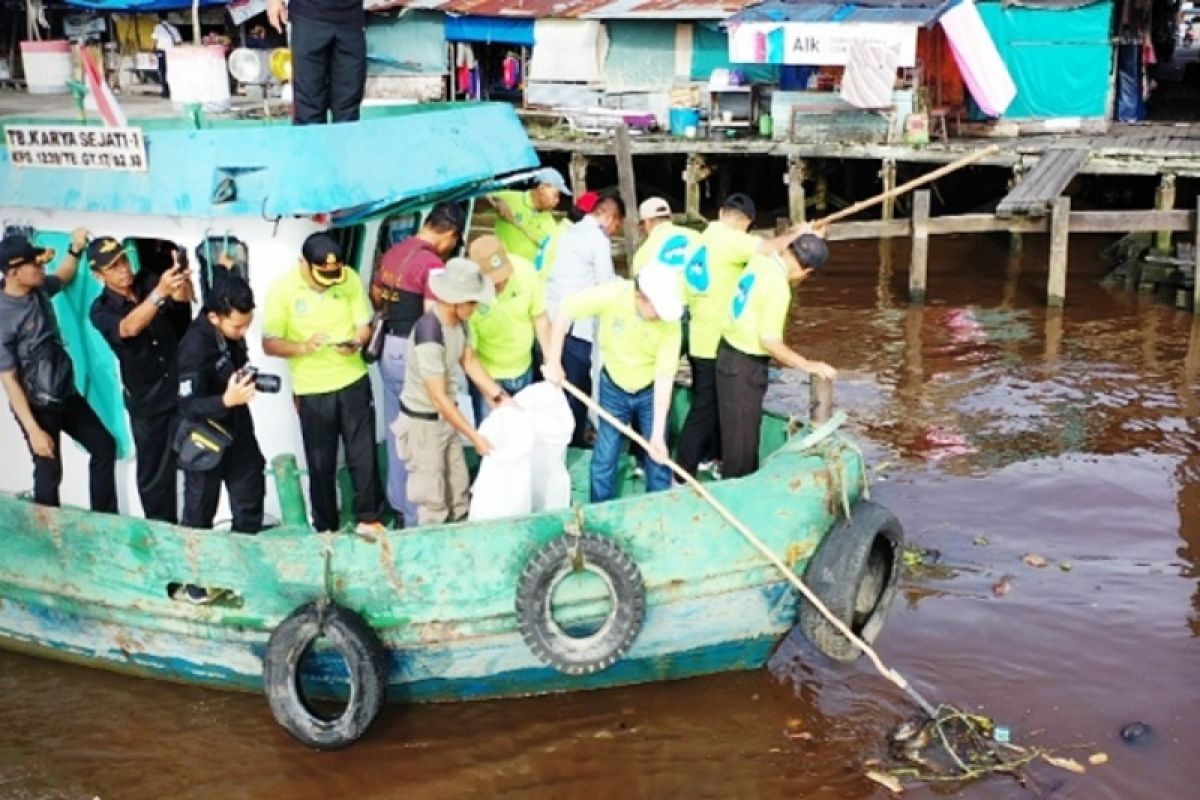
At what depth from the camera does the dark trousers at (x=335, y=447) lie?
250 inches

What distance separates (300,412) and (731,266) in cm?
244

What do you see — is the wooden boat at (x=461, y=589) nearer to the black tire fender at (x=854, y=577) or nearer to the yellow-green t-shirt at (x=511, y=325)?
the black tire fender at (x=854, y=577)

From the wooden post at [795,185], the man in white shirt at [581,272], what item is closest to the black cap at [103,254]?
the man in white shirt at [581,272]

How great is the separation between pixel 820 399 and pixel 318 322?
101 inches

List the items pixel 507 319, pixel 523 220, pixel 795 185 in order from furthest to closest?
pixel 795 185 < pixel 523 220 < pixel 507 319

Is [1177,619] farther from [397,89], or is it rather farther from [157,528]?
[397,89]

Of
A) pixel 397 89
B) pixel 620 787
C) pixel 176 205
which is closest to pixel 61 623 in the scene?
pixel 176 205

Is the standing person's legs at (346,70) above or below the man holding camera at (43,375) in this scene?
above

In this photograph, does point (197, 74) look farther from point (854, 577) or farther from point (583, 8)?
point (583, 8)

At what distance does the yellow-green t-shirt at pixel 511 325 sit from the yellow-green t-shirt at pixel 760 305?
3.64 ft

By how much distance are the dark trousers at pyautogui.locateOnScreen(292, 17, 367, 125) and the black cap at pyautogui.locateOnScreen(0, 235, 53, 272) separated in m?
1.54

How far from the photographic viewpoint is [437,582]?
583 centimetres

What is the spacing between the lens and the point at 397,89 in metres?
27.2

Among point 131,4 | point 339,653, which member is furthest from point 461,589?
point 131,4
